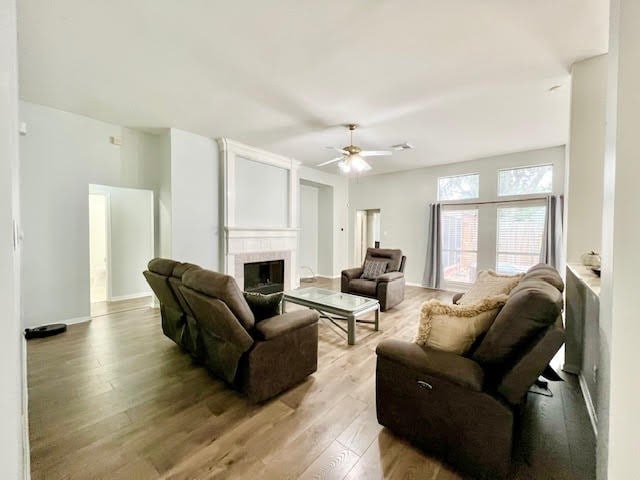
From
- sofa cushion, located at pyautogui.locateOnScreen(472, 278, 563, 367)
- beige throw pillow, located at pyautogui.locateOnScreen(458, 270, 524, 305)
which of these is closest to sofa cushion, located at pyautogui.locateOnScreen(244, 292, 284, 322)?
sofa cushion, located at pyautogui.locateOnScreen(472, 278, 563, 367)

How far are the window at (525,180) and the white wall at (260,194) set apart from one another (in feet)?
14.6

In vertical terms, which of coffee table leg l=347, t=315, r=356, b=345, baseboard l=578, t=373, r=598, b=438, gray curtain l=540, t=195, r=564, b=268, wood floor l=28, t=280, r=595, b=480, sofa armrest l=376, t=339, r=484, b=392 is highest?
gray curtain l=540, t=195, r=564, b=268

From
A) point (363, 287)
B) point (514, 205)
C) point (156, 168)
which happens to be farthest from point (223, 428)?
point (514, 205)

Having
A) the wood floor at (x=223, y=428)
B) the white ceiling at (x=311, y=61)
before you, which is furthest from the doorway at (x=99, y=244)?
the wood floor at (x=223, y=428)

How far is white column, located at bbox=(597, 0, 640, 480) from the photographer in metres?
1.00

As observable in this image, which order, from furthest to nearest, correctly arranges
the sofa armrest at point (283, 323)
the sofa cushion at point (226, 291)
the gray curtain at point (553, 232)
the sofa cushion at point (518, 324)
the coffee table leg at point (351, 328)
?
1. the gray curtain at point (553, 232)
2. the coffee table leg at point (351, 328)
3. the sofa armrest at point (283, 323)
4. the sofa cushion at point (226, 291)
5. the sofa cushion at point (518, 324)

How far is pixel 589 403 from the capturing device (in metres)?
1.98

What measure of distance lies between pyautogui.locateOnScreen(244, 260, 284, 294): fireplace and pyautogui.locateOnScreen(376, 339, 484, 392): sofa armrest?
4.02 m

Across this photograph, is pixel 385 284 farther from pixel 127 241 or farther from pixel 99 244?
pixel 99 244

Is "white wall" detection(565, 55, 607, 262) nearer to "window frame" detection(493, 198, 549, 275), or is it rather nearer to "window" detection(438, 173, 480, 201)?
"window frame" detection(493, 198, 549, 275)

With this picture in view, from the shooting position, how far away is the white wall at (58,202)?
3.31m

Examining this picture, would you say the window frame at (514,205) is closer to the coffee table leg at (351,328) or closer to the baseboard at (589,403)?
the baseboard at (589,403)

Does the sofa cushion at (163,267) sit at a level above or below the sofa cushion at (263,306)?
above

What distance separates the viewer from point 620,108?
103cm
